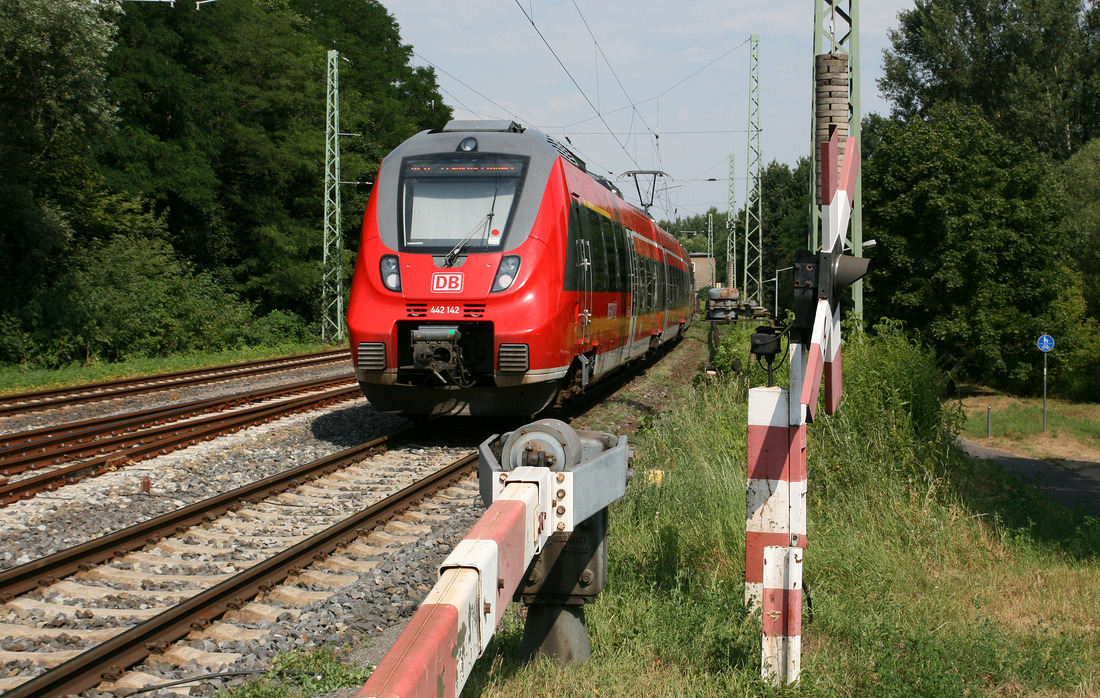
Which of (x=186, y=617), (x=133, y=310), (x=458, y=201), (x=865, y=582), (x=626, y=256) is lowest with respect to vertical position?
(x=186, y=617)

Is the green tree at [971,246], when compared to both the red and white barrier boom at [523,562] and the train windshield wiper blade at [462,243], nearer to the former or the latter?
the train windshield wiper blade at [462,243]

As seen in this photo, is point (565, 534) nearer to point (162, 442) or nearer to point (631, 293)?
point (162, 442)

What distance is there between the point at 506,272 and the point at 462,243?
64 cm

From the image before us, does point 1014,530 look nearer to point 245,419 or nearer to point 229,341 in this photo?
point 245,419

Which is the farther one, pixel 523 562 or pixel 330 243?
pixel 330 243

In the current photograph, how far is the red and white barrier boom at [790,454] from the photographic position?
3723 millimetres

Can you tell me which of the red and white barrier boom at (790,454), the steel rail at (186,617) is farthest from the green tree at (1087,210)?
the red and white barrier boom at (790,454)

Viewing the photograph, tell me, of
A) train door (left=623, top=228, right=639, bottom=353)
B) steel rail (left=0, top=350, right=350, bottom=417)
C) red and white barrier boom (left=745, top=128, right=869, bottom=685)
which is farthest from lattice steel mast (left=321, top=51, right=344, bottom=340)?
red and white barrier boom (left=745, top=128, right=869, bottom=685)

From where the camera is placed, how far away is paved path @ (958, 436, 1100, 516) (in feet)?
38.9

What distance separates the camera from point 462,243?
1049cm

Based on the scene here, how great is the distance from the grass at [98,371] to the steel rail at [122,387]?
1.35m

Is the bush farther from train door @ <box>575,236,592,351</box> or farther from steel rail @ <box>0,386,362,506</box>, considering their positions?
train door @ <box>575,236,592,351</box>

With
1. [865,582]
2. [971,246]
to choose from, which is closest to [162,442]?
[865,582]

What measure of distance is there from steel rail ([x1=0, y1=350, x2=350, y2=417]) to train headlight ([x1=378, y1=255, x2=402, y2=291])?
21.7 ft
